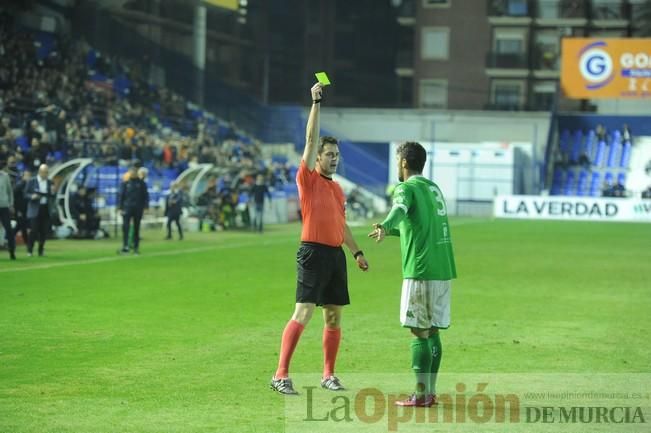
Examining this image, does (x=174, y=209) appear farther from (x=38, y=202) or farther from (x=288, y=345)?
(x=288, y=345)

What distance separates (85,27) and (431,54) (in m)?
28.9

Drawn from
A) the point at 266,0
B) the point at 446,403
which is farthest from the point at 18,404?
the point at 266,0

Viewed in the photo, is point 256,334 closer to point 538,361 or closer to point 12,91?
point 538,361

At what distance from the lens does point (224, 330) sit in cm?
1489

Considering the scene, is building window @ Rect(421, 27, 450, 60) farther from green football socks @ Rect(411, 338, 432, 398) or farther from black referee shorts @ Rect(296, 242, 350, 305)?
green football socks @ Rect(411, 338, 432, 398)

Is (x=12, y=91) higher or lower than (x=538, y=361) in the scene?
higher

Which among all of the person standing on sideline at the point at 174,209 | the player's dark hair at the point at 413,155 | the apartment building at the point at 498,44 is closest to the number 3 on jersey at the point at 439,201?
the player's dark hair at the point at 413,155

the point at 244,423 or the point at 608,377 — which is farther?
the point at 608,377

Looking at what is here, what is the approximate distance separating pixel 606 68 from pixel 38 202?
46197 mm

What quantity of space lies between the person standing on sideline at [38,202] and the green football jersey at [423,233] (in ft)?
57.5

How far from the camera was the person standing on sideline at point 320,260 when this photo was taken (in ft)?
34.1

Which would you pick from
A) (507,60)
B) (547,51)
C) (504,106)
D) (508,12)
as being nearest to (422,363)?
(504,106)

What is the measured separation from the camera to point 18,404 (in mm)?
9734

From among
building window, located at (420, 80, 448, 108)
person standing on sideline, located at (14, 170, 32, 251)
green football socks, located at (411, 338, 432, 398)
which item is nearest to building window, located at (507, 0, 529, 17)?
building window, located at (420, 80, 448, 108)
